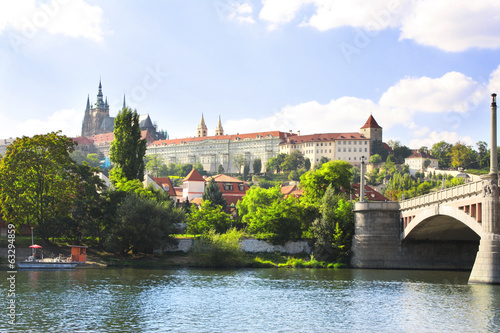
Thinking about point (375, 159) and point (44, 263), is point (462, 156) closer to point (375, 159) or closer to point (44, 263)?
point (375, 159)

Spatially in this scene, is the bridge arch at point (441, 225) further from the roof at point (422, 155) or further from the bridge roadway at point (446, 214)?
the roof at point (422, 155)

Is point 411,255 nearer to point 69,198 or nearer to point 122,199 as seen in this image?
point 122,199

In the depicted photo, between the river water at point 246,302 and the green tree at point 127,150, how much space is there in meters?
20.3

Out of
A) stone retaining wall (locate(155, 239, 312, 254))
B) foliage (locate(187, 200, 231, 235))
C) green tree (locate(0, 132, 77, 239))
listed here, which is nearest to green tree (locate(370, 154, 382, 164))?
foliage (locate(187, 200, 231, 235))

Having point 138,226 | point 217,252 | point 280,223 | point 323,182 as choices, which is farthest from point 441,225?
point 138,226

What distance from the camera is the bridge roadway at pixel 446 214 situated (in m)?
40.8

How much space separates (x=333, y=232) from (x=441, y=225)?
10.8 metres

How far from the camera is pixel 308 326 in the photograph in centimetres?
2952

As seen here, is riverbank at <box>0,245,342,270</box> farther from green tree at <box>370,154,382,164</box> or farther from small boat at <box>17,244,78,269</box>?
green tree at <box>370,154,382,164</box>

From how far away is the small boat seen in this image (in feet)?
169

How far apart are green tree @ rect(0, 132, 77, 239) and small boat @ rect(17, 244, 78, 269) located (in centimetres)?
273

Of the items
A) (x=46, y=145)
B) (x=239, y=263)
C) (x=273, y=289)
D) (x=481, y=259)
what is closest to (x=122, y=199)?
(x=46, y=145)

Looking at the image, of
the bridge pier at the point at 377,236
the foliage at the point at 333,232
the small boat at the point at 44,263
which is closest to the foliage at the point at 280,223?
the foliage at the point at 333,232

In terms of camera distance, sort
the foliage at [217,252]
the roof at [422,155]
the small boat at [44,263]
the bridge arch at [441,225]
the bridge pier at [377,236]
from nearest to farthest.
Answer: the bridge arch at [441,225] → the small boat at [44,263] → the foliage at [217,252] → the bridge pier at [377,236] → the roof at [422,155]
